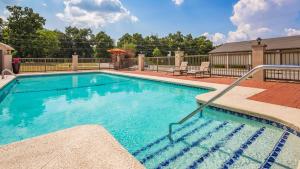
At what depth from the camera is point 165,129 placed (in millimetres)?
5117

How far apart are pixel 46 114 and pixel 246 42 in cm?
3365

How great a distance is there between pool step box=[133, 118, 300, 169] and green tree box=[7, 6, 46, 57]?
47.5 metres

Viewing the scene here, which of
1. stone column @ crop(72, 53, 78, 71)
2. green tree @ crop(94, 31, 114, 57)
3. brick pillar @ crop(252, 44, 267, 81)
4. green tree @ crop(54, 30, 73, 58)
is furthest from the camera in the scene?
green tree @ crop(54, 30, 73, 58)

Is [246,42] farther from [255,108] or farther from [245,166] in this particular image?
[245,166]

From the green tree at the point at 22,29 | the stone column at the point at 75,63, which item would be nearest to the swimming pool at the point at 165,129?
the stone column at the point at 75,63

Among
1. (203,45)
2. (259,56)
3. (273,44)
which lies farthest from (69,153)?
(203,45)

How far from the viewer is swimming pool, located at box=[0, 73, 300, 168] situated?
3.56 metres

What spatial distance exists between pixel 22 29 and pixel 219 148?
166ft

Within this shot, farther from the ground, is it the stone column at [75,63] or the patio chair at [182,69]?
the stone column at [75,63]

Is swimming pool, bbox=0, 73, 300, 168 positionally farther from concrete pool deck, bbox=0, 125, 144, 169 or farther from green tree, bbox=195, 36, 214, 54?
green tree, bbox=195, 36, 214, 54

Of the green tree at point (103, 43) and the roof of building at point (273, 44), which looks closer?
the roof of building at point (273, 44)

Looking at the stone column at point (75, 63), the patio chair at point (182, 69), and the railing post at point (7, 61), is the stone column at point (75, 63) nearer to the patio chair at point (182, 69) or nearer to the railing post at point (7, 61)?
the railing post at point (7, 61)

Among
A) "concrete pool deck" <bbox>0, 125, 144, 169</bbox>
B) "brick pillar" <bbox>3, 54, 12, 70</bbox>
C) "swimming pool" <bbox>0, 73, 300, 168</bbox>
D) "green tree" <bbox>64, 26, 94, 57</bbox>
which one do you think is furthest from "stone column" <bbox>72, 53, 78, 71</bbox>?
"green tree" <bbox>64, 26, 94, 57</bbox>

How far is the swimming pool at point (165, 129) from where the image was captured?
3557 mm
